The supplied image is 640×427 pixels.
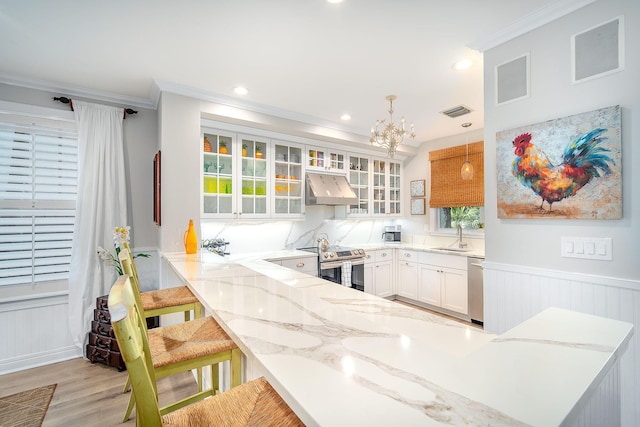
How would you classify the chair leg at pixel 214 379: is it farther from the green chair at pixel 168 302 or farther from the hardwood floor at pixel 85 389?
the hardwood floor at pixel 85 389

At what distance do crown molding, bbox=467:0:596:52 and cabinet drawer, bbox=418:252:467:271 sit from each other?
259 centimetres

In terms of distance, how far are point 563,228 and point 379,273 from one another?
2.89m

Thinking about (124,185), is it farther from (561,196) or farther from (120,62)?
(561,196)

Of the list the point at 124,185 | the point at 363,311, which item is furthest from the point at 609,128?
the point at 124,185

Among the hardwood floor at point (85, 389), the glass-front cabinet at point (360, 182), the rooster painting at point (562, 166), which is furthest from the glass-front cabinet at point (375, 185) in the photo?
the hardwood floor at point (85, 389)

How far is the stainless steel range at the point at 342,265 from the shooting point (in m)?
3.88

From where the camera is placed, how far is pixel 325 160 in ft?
14.4

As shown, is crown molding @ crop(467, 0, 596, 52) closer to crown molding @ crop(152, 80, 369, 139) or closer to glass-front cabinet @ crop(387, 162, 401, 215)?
crown molding @ crop(152, 80, 369, 139)

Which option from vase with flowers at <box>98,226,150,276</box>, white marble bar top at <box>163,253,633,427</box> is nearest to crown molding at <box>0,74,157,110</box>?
vase with flowers at <box>98,226,150,276</box>

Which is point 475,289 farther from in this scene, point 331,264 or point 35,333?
point 35,333

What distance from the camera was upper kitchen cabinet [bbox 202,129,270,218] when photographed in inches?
132

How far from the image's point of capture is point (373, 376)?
658 mm

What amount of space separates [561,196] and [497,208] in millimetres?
374

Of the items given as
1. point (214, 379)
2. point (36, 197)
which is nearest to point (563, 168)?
point (214, 379)
